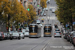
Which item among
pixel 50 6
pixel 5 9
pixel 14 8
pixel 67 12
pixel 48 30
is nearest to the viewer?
pixel 67 12

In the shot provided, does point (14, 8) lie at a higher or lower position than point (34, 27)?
higher

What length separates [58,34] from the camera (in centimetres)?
5900

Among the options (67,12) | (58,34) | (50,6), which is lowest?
(58,34)

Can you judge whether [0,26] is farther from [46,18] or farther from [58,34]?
[46,18]

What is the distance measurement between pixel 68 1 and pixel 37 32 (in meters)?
17.2

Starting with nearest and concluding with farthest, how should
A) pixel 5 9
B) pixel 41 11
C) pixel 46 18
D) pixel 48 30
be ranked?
pixel 5 9 < pixel 48 30 < pixel 46 18 < pixel 41 11

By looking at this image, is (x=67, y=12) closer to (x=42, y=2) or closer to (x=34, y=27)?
(x=34, y=27)

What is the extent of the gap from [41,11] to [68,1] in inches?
4446

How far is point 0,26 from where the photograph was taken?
66.8 m

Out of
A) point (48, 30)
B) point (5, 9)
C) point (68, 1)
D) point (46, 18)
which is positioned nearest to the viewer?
point (68, 1)

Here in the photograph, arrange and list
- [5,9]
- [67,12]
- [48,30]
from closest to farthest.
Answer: [67,12]
[5,9]
[48,30]

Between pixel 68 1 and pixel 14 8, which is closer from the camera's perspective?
pixel 68 1

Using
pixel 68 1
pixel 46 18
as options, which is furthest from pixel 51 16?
pixel 68 1

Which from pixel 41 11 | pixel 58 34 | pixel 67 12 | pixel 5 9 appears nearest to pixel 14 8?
pixel 5 9
